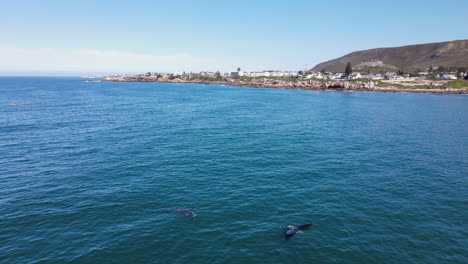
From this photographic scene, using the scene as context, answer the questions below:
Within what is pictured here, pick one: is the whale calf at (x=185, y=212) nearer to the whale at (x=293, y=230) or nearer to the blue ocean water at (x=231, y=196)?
the blue ocean water at (x=231, y=196)

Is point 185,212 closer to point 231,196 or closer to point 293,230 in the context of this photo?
point 231,196

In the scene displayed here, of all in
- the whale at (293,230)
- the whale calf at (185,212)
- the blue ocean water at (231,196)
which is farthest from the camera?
the whale calf at (185,212)

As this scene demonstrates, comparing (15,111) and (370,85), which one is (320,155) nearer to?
(15,111)

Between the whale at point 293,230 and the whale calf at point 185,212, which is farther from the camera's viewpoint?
the whale calf at point 185,212

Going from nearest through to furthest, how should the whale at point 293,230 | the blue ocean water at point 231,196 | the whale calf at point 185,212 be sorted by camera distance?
the blue ocean water at point 231,196 < the whale at point 293,230 < the whale calf at point 185,212

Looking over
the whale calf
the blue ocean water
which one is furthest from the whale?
the whale calf

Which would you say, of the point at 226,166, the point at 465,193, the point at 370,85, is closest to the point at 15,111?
the point at 226,166

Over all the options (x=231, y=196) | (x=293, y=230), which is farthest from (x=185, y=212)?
(x=293, y=230)

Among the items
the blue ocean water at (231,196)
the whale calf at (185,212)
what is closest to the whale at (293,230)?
the blue ocean water at (231,196)
